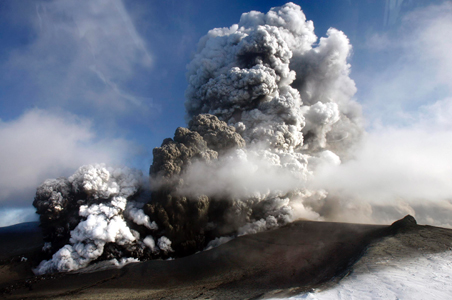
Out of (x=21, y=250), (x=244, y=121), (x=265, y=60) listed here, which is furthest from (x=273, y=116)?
(x=21, y=250)

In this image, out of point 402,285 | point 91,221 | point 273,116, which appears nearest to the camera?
point 402,285

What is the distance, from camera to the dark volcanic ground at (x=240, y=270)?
40.3ft

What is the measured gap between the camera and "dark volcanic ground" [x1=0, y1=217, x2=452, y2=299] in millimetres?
12273

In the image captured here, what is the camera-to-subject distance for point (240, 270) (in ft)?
49.2

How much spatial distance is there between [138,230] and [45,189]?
7.74 metres

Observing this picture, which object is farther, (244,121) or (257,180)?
(244,121)

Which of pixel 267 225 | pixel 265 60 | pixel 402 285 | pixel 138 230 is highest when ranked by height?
pixel 265 60

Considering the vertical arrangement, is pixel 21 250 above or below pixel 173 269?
above

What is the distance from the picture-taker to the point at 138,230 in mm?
19547

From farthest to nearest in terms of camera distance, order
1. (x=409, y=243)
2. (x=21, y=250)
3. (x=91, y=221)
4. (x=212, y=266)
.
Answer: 1. (x=21, y=250)
2. (x=91, y=221)
3. (x=212, y=266)
4. (x=409, y=243)

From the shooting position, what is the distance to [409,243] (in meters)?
13.4

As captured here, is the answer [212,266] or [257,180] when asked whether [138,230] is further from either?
[257,180]

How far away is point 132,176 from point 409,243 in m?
19.7

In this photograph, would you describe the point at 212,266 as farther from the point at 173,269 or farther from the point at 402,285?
the point at 402,285
